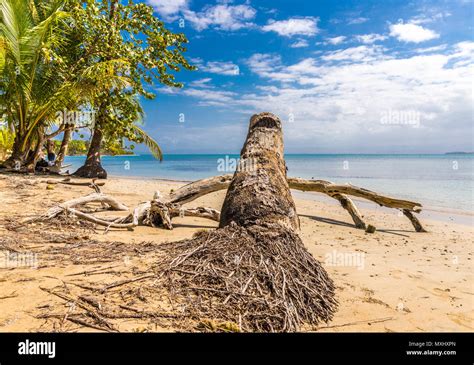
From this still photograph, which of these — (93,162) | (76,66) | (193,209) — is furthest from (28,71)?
(193,209)

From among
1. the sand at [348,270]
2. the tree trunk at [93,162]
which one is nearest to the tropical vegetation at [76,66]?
the tree trunk at [93,162]

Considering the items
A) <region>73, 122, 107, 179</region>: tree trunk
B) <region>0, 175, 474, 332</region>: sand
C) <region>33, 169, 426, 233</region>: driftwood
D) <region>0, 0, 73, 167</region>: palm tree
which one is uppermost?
<region>0, 0, 73, 167</region>: palm tree

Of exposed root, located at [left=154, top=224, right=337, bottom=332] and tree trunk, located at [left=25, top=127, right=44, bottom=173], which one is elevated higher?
tree trunk, located at [left=25, top=127, right=44, bottom=173]

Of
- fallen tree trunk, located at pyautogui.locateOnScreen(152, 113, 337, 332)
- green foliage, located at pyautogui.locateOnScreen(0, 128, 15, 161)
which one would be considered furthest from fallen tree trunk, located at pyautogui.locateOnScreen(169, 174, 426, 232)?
green foliage, located at pyautogui.locateOnScreen(0, 128, 15, 161)

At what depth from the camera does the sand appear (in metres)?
3.15

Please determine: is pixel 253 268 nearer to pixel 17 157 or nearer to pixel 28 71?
pixel 28 71

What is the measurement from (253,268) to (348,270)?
2402 mm

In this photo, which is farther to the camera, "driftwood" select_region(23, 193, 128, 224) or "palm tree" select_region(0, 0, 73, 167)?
"palm tree" select_region(0, 0, 73, 167)

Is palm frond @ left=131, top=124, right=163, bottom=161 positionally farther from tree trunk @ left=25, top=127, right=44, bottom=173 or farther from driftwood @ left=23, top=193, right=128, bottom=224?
driftwood @ left=23, top=193, right=128, bottom=224

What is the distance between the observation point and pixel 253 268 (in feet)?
11.6

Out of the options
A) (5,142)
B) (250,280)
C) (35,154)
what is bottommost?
(250,280)

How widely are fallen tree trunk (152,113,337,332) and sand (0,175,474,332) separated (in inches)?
14.5
